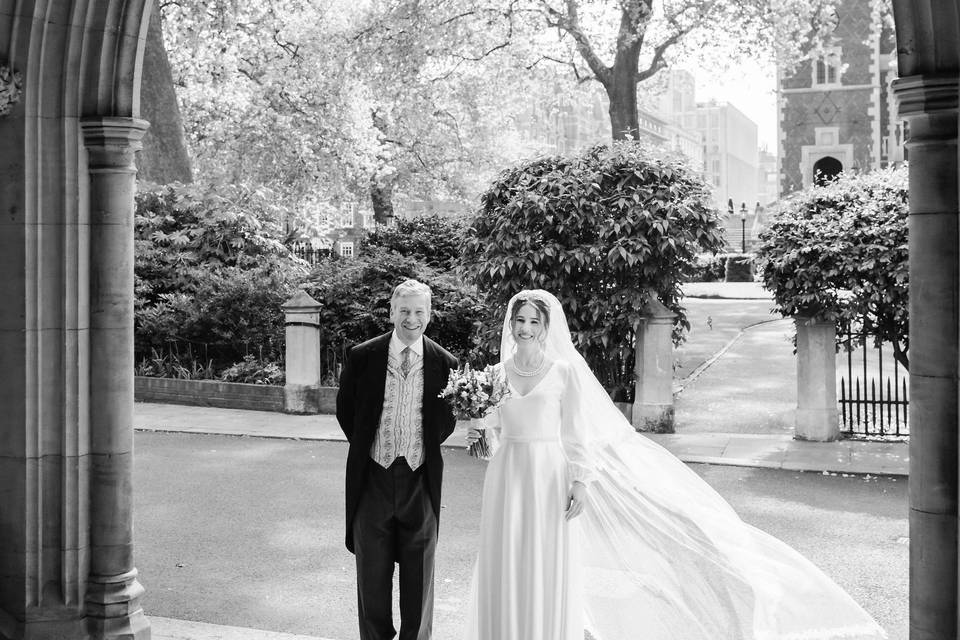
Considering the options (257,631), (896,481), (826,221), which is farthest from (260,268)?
(257,631)

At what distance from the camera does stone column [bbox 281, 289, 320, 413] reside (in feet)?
48.3

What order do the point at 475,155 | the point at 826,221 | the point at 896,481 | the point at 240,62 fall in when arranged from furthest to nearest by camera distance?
1. the point at 475,155
2. the point at 240,62
3. the point at 826,221
4. the point at 896,481

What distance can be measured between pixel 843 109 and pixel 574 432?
51153mm

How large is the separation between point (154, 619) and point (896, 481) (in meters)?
7.24

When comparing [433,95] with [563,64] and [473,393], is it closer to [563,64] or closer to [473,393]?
[563,64]

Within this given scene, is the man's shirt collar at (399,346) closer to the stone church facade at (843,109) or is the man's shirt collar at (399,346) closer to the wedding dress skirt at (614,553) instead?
the wedding dress skirt at (614,553)

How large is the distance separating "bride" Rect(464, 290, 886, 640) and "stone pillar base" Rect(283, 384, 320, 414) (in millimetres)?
8916

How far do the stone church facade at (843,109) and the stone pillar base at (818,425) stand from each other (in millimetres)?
41297

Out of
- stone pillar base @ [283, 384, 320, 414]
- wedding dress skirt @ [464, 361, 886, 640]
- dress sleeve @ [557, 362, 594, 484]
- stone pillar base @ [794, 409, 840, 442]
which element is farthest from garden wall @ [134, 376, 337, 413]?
dress sleeve @ [557, 362, 594, 484]

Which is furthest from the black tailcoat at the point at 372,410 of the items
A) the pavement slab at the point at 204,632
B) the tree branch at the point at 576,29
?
the tree branch at the point at 576,29

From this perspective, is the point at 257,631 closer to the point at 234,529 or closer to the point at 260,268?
the point at 234,529

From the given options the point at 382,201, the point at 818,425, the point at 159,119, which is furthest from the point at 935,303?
the point at 382,201

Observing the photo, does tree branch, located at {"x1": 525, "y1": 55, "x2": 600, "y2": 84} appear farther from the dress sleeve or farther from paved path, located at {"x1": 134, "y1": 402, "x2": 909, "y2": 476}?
the dress sleeve

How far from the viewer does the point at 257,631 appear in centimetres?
601
